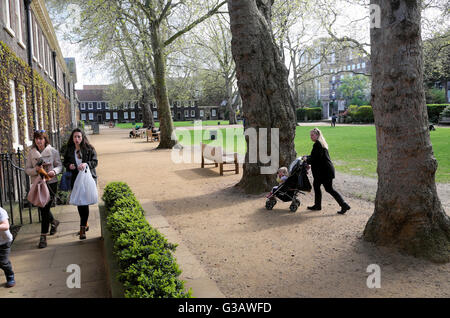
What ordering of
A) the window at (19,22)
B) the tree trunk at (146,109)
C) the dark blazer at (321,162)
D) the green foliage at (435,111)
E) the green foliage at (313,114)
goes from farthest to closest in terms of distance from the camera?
the green foliage at (313,114)
the tree trunk at (146,109)
the green foliage at (435,111)
the window at (19,22)
the dark blazer at (321,162)

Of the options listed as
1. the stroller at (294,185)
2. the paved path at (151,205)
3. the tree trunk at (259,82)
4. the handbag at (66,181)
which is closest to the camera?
the paved path at (151,205)

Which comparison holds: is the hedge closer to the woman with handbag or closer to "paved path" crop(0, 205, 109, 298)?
"paved path" crop(0, 205, 109, 298)

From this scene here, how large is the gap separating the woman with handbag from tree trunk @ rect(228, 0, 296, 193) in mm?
4228

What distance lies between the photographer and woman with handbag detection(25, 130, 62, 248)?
18.4 ft

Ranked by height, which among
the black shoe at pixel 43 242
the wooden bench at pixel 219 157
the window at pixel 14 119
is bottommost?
the black shoe at pixel 43 242

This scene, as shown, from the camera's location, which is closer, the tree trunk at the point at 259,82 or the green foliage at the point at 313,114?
the tree trunk at the point at 259,82

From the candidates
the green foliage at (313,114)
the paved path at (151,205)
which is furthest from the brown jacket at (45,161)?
the green foliage at (313,114)

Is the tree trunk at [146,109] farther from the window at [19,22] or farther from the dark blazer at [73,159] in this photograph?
the dark blazer at [73,159]

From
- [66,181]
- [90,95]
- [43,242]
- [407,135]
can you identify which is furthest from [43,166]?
[90,95]

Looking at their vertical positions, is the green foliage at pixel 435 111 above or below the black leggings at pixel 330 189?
above

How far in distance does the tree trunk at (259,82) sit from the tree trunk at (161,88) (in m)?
12.6

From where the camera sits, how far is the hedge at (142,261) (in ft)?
10.3

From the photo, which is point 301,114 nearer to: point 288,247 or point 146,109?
point 146,109
